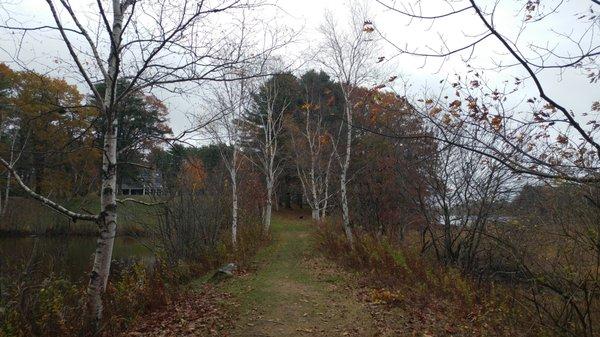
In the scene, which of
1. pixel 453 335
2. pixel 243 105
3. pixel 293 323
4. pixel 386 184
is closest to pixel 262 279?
pixel 293 323

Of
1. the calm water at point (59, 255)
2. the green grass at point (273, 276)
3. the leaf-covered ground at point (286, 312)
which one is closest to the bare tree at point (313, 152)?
the green grass at point (273, 276)

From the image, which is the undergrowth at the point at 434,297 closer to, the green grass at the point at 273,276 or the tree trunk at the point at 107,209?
the green grass at the point at 273,276

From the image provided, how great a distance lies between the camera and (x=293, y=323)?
21.4 ft

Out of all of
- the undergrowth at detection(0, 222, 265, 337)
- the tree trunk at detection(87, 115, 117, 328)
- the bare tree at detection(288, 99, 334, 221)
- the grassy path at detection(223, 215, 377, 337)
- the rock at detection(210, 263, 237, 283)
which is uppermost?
the bare tree at detection(288, 99, 334, 221)

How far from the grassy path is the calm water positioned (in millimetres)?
3214

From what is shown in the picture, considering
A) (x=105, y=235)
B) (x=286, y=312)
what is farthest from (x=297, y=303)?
(x=105, y=235)

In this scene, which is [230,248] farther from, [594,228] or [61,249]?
[594,228]

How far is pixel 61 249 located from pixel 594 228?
401 inches

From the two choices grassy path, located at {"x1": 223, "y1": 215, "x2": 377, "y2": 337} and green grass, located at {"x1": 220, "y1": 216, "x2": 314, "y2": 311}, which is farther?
green grass, located at {"x1": 220, "y1": 216, "x2": 314, "y2": 311}

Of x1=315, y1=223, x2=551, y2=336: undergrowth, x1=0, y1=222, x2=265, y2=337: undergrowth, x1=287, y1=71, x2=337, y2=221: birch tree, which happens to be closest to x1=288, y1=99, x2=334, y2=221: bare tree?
x1=287, y1=71, x2=337, y2=221: birch tree

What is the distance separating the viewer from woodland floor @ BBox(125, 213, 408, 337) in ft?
19.9

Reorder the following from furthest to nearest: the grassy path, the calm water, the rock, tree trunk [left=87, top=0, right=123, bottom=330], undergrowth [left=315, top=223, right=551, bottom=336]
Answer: the rock → the calm water → the grassy path → undergrowth [left=315, top=223, right=551, bottom=336] → tree trunk [left=87, top=0, right=123, bottom=330]

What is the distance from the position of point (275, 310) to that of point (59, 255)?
5.57 m

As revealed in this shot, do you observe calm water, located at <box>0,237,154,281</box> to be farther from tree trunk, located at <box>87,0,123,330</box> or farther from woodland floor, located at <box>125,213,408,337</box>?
woodland floor, located at <box>125,213,408,337</box>
